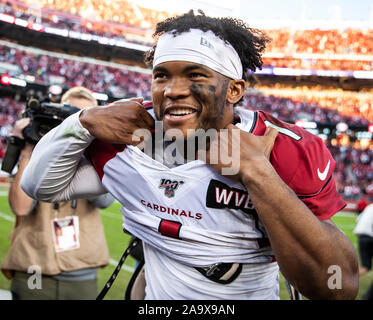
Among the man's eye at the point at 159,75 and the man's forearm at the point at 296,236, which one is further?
the man's eye at the point at 159,75

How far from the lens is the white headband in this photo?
50.5 inches

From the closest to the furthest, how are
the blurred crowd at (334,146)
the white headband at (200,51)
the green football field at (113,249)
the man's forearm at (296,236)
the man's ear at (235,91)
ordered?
the man's forearm at (296,236) < the white headband at (200,51) < the man's ear at (235,91) < the green football field at (113,249) < the blurred crowd at (334,146)

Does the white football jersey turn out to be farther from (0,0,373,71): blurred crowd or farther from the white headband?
(0,0,373,71): blurred crowd

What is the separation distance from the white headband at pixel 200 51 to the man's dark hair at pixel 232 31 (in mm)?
36

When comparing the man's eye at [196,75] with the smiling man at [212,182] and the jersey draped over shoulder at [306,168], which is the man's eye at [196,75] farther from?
the jersey draped over shoulder at [306,168]

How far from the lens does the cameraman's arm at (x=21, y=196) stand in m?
2.28

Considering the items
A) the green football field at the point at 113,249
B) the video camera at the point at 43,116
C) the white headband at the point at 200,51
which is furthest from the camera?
the green football field at the point at 113,249

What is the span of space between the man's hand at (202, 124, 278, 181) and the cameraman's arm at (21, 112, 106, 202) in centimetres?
51

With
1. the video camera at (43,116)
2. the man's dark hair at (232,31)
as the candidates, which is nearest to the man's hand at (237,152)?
the man's dark hair at (232,31)

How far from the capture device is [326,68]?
29.9 m

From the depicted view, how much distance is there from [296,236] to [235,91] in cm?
61

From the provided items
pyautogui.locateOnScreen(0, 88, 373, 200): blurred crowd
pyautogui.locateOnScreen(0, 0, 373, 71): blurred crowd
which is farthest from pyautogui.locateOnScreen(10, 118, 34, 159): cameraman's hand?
pyautogui.locateOnScreen(0, 0, 373, 71): blurred crowd

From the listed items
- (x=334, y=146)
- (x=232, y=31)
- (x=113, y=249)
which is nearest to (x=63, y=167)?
(x=232, y=31)
